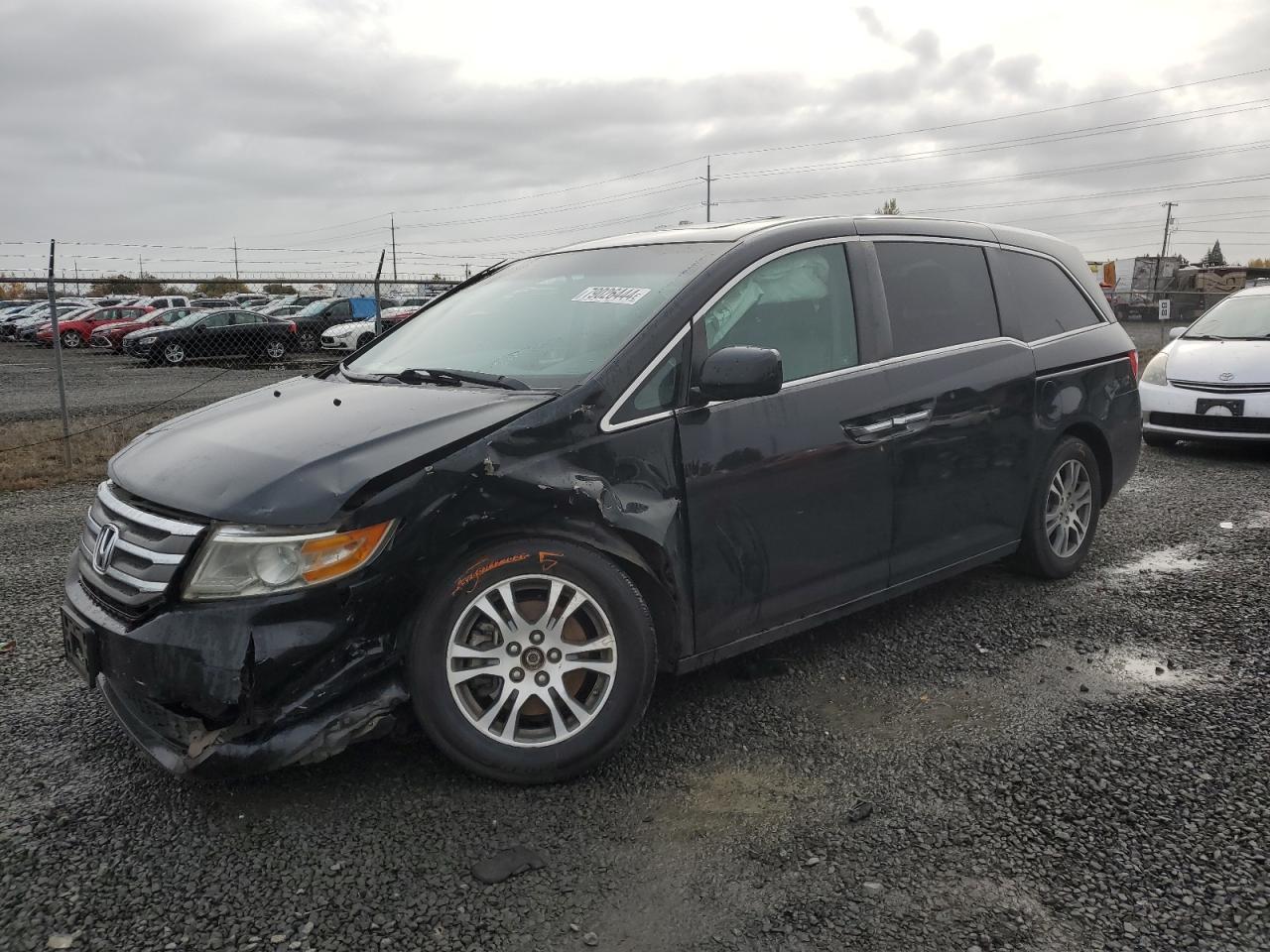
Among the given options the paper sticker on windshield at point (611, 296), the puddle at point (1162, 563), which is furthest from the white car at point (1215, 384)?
the paper sticker on windshield at point (611, 296)

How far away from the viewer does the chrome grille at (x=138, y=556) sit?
107 inches

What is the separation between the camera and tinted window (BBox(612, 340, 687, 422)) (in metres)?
3.14

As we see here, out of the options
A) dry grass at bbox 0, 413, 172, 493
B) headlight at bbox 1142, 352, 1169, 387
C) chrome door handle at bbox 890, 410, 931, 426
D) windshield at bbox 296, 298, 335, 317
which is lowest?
dry grass at bbox 0, 413, 172, 493

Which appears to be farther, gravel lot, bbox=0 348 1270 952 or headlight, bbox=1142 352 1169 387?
headlight, bbox=1142 352 1169 387

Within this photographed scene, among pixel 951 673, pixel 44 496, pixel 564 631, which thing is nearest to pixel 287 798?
pixel 564 631

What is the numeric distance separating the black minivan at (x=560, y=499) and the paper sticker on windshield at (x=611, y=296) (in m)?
0.01

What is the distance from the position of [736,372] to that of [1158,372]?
7.36m

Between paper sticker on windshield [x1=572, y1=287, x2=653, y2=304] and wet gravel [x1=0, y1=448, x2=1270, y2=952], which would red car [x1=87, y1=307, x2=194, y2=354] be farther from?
wet gravel [x1=0, y1=448, x2=1270, y2=952]

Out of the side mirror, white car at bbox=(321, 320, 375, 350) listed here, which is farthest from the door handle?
white car at bbox=(321, 320, 375, 350)

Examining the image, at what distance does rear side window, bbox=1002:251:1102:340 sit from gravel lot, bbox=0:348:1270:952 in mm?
1511

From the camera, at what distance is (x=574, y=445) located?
9.92 ft

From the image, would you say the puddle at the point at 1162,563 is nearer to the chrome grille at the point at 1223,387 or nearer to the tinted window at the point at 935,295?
the tinted window at the point at 935,295

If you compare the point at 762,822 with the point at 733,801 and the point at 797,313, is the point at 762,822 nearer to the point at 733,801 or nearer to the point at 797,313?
the point at 733,801

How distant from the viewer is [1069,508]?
4.92 metres
